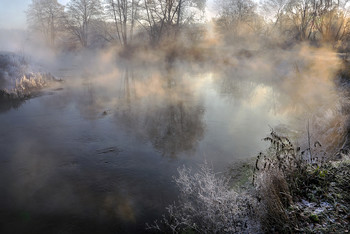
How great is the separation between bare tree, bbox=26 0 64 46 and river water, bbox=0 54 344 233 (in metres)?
31.8

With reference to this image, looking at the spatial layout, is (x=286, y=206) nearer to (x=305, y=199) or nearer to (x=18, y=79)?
(x=305, y=199)

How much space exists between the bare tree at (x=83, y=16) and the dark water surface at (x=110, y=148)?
2593 cm

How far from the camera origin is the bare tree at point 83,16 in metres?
37.9

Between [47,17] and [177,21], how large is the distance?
82.6 feet

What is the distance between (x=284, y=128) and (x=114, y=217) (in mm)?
7473

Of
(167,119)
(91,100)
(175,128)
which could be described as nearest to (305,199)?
(175,128)

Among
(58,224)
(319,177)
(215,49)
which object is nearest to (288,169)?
(319,177)

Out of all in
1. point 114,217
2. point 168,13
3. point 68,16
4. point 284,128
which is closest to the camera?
point 114,217

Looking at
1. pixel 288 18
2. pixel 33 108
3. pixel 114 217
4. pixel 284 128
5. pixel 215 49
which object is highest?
pixel 288 18

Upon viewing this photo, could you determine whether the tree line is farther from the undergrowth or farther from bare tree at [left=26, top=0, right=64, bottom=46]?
the undergrowth

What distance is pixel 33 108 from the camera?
12156 mm

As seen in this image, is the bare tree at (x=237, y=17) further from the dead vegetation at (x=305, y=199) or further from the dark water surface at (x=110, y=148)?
the dead vegetation at (x=305, y=199)

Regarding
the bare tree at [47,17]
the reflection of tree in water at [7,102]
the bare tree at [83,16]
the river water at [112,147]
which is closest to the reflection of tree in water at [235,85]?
Answer: the river water at [112,147]

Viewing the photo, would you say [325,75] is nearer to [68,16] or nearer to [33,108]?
[33,108]
